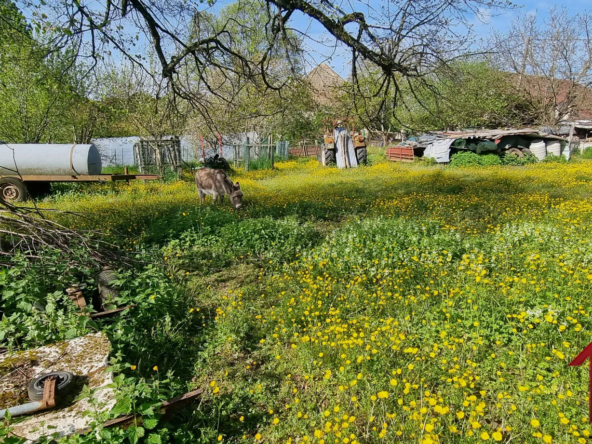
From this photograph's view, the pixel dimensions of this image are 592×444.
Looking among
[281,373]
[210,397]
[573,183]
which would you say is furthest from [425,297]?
[573,183]

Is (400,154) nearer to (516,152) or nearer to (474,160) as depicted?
(474,160)

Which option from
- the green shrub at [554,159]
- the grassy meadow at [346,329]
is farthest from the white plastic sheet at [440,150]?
the grassy meadow at [346,329]

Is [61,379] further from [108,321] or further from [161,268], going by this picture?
[161,268]

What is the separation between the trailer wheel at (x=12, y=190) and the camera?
37.5 feet

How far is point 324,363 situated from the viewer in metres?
3.51

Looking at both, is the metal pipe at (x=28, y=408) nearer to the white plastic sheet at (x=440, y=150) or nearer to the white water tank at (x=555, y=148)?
the white plastic sheet at (x=440, y=150)

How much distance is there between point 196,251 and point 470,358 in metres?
5.22

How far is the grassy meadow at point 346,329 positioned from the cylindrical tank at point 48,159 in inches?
235

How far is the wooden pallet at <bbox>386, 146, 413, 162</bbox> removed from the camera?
24.9 meters

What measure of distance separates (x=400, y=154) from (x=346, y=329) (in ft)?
78.8

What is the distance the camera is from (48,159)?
1109 centimetres

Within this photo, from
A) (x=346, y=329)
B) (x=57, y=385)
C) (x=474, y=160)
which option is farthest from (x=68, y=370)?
(x=474, y=160)

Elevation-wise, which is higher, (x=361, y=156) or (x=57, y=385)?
(x=361, y=156)

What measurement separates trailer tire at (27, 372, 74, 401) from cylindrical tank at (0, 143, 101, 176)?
10404mm
